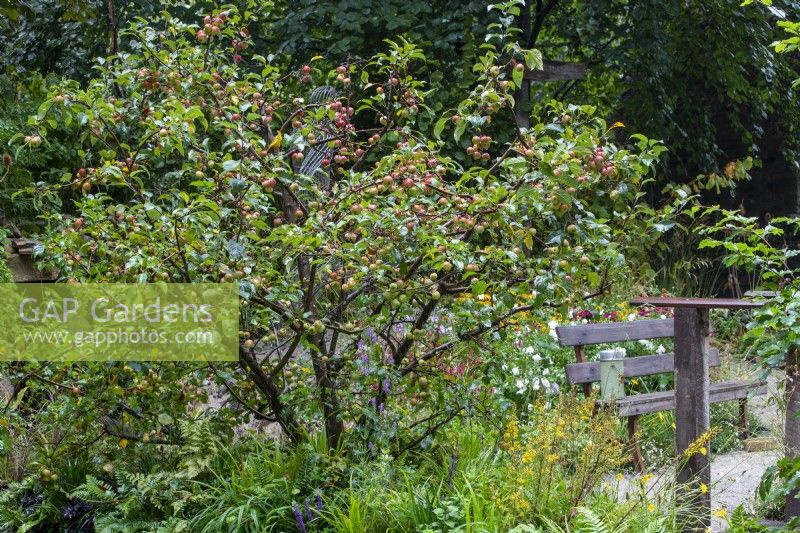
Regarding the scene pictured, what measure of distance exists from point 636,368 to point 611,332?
0.91ft

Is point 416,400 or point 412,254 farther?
point 416,400

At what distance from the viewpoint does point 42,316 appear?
463cm

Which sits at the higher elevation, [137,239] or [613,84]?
[613,84]

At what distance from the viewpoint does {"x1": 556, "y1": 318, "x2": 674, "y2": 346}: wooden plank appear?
18.9 feet

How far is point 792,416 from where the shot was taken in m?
3.86

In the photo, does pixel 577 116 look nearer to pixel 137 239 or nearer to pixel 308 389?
pixel 308 389

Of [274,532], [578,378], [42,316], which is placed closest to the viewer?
[274,532]

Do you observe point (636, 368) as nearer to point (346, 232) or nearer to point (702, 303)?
point (702, 303)

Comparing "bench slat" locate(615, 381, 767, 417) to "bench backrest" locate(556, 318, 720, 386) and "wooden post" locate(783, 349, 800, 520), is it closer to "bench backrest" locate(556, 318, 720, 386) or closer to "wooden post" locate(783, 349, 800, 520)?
"bench backrest" locate(556, 318, 720, 386)

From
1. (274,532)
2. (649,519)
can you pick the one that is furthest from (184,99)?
(649,519)

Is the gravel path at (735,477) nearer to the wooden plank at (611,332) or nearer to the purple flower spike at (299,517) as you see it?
the wooden plank at (611,332)

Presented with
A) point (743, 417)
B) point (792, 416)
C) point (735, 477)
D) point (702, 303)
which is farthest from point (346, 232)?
point (743, 417)

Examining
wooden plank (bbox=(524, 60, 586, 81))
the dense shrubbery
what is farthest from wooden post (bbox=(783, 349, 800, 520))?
wooden plank (bbox=(524, 60, 586, 81))

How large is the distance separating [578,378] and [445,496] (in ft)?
6.85
